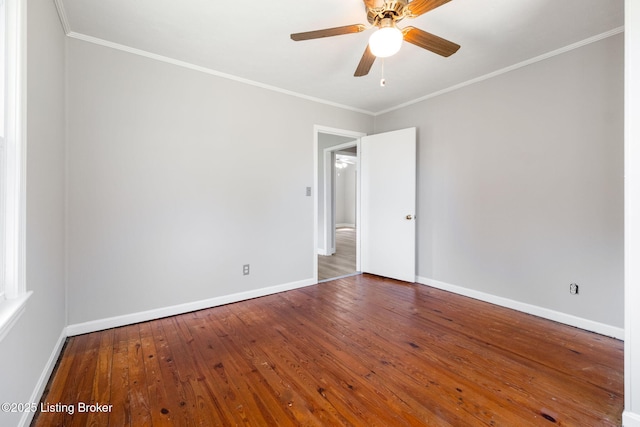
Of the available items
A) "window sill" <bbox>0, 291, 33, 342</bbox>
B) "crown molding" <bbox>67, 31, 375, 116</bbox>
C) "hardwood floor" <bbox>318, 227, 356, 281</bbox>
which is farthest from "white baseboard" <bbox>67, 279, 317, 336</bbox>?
"crown molding" <bbox>67, 31, 375, 116</bbox>

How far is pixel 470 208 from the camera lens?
10.8 feet

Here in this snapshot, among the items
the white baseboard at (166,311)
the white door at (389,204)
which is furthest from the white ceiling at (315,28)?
the white baseboard at (166,311)

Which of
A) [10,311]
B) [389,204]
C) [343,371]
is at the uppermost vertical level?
[389,204]

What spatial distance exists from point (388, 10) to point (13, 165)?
2.24 metres

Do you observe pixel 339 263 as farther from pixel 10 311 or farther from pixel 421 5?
pixel 10 311

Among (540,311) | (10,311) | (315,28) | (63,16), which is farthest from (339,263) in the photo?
(63,16)

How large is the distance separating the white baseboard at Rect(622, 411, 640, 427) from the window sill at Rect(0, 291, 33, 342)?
2.93m

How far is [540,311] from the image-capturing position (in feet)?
9.01

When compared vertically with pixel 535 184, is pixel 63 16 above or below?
above

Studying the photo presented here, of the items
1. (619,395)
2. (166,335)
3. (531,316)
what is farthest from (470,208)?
(166,335)

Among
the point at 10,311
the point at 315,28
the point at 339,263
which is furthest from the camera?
the point at 339,263

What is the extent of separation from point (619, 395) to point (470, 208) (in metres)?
2.02

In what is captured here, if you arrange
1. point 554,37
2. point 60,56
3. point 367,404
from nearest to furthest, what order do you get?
point 367,404
point 60,56
point 554,37

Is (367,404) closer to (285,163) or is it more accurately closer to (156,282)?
(156,282)
